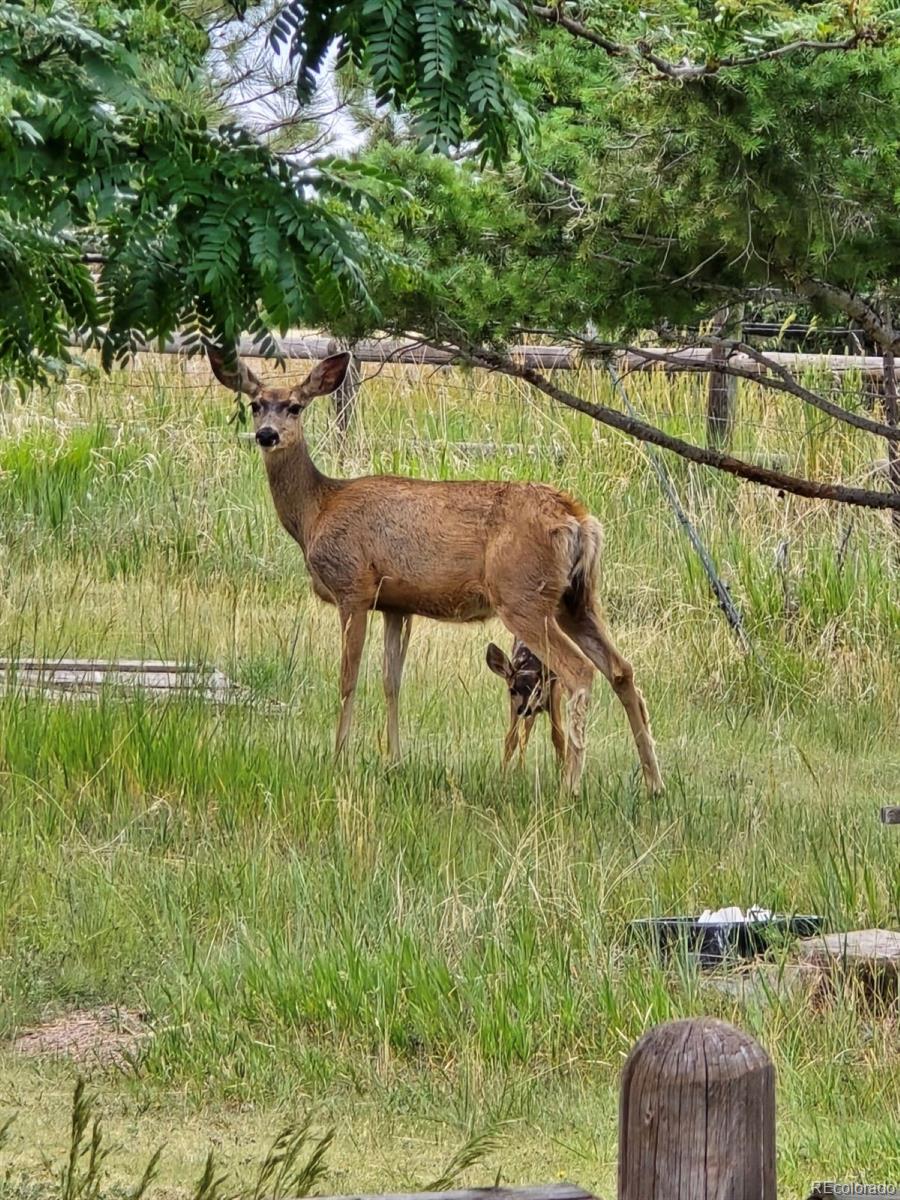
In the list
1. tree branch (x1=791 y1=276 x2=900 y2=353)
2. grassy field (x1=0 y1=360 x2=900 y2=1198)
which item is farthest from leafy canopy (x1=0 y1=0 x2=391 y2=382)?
tree branch (x1=791 y1=276 x2=900 y2=353)

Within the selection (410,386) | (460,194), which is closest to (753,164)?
(460,194)

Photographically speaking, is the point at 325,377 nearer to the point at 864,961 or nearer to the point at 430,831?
the point at 430,831

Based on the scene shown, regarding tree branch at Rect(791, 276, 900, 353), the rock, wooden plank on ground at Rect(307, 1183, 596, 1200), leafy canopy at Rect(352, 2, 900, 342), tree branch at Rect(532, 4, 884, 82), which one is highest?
tree branch at Rect(532, 4, 884, 82)

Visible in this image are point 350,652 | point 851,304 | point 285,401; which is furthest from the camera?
point 285,401

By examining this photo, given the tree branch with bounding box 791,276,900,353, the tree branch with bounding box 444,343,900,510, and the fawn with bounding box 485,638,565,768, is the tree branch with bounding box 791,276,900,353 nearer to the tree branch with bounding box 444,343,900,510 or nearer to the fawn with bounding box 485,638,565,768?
the tree branch with bounding box 444,343,900,510

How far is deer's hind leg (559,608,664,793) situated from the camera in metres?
8.88

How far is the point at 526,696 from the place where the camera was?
898cm

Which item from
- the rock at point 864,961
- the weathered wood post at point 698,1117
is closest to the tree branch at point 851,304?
the rock at point 864,961

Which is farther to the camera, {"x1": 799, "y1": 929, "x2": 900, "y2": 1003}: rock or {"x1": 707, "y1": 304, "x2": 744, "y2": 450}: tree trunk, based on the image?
{"x1": 707, "y1": 304, "x2": 744, "y2": 450}: tree trunk

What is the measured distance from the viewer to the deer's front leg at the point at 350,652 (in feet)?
31.3

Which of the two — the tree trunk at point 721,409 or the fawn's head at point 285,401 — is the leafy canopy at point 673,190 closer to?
the fawn's head at point 285,401

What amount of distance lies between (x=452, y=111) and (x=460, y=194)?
347 cm

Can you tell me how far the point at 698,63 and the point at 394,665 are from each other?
4.53 metres

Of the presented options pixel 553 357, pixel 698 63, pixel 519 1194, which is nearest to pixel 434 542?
pixel 698 63
